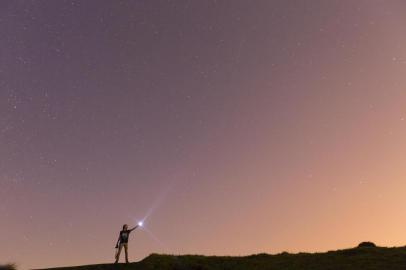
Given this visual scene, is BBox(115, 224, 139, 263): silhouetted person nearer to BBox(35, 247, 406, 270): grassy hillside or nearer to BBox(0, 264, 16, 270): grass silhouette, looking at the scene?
BBox(35, 247, 406, 270): grassy hillside

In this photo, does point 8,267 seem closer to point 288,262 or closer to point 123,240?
point 123,240

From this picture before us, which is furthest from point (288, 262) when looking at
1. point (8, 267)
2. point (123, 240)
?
point (8, 267)

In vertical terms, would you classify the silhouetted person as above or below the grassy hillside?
above

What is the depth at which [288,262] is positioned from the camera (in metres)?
29.6

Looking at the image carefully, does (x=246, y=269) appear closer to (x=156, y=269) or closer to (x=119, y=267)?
(x=156, y=269)

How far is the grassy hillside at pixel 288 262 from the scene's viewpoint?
28.1 m

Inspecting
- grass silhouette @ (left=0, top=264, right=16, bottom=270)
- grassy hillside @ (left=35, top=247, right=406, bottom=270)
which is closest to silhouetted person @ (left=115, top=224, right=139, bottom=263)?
grassy hillside @ (left=35, top=247, right=406, bottom=270)

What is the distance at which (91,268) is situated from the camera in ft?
91.8

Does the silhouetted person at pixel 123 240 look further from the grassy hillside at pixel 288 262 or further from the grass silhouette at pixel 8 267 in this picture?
the grass silhouette at pixel 8 267

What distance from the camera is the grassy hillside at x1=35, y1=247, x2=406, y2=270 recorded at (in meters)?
28.1

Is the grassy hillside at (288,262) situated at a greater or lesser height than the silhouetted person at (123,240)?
lesser

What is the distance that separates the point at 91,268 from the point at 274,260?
32.9ft

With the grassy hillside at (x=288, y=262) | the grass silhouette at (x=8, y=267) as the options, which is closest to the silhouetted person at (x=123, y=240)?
the grassy hillside at (x=288, y=262)

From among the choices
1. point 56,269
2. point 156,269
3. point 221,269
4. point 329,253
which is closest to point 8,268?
point 56,269
